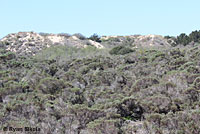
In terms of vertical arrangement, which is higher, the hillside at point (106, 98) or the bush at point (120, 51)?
the bush at point (120, 51)

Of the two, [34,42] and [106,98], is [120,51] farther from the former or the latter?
[106,98]

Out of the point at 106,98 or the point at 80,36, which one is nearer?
the point at 106,98

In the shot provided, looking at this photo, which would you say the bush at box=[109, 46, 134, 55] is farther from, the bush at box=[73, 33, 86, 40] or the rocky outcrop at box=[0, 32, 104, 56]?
the bush at box=[73, 33, 86, 40]

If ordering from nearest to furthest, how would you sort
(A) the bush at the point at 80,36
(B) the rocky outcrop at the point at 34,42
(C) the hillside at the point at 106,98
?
(C) the hillside at the point at 106,98 → (B) the rocky outcrop at the point at 34,42 → (A) the bush at the point at 80,36

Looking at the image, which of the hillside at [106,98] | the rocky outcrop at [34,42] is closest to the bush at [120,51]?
the rocky outcrop at [34,42]

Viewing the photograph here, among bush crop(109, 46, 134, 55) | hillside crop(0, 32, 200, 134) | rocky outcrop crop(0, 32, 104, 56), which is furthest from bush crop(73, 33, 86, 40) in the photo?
hillside crop(0, 32, 200, 134)

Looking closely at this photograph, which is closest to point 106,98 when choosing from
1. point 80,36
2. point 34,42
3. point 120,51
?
point 120,51

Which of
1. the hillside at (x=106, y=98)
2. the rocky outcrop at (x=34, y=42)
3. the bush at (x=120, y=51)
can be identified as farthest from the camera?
the rocky outcrop at (x=34, y=42)

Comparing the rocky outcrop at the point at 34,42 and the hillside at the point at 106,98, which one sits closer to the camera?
the hillside at the point at 106,98

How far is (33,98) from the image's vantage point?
24734 mm

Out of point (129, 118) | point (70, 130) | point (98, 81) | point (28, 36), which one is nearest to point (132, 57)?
point (98, 81)

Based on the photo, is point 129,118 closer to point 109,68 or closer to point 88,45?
point 109,68

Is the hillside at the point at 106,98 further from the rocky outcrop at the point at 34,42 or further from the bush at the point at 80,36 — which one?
the bush at the point at 80,36

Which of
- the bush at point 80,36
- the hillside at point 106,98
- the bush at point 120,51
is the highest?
the bush at point 80,36
